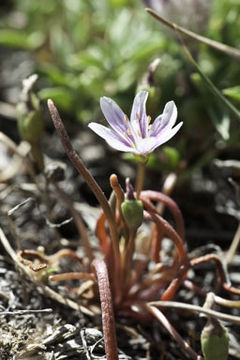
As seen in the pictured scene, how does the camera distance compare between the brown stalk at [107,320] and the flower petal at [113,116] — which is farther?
the flower petal at [113,116]

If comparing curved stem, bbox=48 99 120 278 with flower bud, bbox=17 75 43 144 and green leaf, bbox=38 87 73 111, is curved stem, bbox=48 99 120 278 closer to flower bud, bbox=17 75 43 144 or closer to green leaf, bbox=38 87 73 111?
flower bud, bbox=17 75 43 144

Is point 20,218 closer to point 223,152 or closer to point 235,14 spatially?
point 223,152

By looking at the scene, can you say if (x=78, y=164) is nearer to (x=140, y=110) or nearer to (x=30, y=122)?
(x=140, y=110)

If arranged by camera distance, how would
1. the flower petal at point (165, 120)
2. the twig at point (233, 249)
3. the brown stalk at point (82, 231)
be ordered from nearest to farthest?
the flower petal at point (165, 120) < the brown stalk at point (82, 231) < the twig at point (233, 249)

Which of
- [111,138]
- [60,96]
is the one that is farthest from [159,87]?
[111,138]

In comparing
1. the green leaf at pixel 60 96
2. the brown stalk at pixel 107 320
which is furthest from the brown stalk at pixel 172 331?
the green leaf at pixel 60 96

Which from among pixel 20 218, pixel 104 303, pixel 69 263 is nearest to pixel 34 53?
pixel 20 218

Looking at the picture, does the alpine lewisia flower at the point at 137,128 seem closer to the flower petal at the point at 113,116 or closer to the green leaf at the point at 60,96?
the flower petal at the point at 113,116
